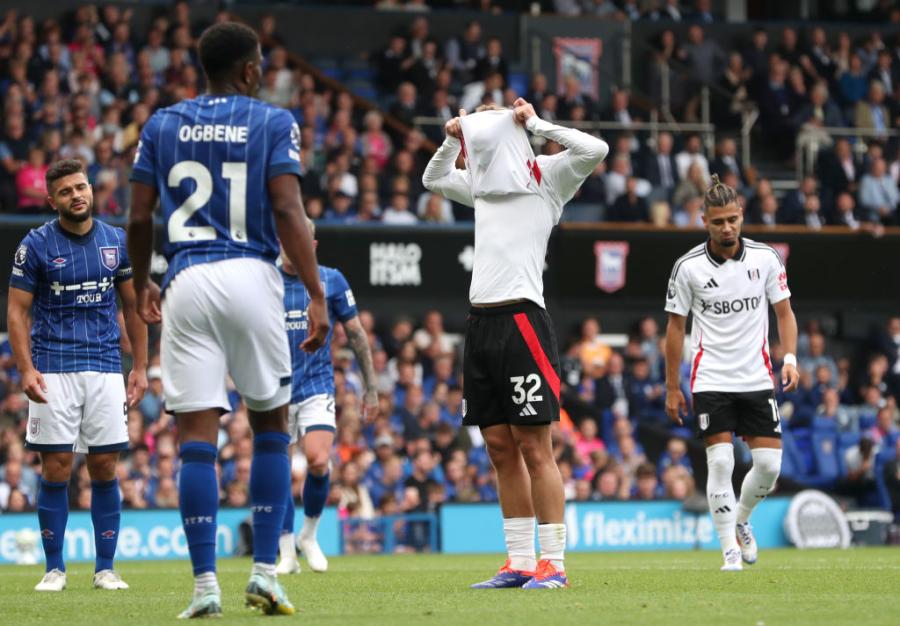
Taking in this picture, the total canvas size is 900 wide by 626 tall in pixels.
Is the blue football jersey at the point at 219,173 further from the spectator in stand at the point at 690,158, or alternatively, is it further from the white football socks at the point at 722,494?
the spectator in stand at the point at 690,158

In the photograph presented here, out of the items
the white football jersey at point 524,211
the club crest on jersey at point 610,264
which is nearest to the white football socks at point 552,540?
the white football jersey at point 524,211

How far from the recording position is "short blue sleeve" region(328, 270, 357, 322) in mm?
11539

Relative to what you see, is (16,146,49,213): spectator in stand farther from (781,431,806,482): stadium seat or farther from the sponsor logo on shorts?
the sponsor logo on shorts

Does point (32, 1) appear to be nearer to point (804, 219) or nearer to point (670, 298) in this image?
point (804, 219)

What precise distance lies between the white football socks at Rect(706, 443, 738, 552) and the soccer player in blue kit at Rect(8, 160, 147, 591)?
3.81 meters

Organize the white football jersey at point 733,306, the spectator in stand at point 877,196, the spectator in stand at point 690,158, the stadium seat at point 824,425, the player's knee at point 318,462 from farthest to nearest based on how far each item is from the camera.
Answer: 1. the spectator in stand at point 877,196
2. the spectator in stand at point 690,158
3. the stadium seat at point 824,425
4. the player's knee at point 318,462
5. the white football jersey at point 733,306

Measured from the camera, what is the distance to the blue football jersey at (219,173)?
6605 millimetres

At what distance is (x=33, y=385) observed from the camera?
350 inches

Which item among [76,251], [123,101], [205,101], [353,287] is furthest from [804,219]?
[205,101]

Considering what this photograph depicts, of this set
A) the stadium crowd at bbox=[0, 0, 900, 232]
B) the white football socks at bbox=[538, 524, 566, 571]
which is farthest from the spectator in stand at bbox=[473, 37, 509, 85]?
the white football socks at bbox=[538, 524, 566, 571]

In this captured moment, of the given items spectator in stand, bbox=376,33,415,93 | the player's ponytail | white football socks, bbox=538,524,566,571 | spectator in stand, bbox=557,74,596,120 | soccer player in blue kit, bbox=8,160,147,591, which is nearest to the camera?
white football socks, bbox=538,524,566,571

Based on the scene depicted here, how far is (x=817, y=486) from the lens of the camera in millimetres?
21531

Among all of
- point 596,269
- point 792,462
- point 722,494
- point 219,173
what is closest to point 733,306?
point 722,494

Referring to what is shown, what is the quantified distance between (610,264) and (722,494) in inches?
482
